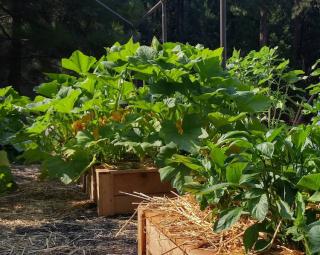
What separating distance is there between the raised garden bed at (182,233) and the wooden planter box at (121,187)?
1093 mm

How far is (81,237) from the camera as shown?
9.25ft

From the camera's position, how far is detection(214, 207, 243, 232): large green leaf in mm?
1412

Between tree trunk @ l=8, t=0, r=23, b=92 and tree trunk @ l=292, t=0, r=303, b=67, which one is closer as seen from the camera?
tree trunk @ l=8, t=0, r=23, b=92

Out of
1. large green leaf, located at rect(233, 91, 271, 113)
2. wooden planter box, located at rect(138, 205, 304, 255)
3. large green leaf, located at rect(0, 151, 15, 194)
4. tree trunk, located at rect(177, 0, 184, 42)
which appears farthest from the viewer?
tree trunk, located at rect(177, 0, 184, 42)

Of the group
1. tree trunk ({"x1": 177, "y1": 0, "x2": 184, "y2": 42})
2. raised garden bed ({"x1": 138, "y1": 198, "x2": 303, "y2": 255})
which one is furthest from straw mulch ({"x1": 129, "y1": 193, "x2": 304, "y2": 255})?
tree trunk ({"x1": 177, "y1": 0, "x2": 184, "y2": 42})

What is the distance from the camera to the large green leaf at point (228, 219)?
1412 millimetres

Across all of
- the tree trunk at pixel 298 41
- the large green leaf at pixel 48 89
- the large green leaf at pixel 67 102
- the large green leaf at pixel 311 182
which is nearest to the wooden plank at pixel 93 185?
the large green leaf at pixel 67 102

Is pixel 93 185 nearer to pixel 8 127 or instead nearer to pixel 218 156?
pixel 8 127

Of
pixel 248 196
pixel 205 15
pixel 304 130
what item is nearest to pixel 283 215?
pixel 248 196

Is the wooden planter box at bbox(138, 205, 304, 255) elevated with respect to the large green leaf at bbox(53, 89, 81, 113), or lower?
lower

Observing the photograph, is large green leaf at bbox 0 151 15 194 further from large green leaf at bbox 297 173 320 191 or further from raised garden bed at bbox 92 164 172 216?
large green leaf at bbox 297 173 320 191

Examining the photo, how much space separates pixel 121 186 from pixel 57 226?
1.45ft

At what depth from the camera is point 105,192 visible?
3229 mm

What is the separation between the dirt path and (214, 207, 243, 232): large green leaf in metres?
1.18
